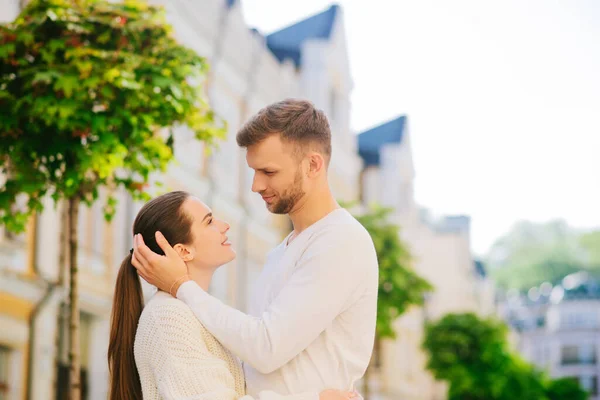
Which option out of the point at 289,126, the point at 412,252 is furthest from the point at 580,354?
the point at 289,126

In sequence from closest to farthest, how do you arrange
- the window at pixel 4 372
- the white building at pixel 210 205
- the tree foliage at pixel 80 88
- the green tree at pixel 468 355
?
the tree foliage at pixel 80 88
the window at pixel 4 372
the white building at pixel 210 205
the green tree at pixel 468 355

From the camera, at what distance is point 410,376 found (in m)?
41.0

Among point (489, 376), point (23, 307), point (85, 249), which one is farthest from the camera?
point (489, 376)

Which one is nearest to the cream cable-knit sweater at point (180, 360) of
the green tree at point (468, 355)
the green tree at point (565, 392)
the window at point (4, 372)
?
the window at point (4, 372)

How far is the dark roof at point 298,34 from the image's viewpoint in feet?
91.7

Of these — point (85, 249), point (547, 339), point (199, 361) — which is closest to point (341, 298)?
point (199, 361)

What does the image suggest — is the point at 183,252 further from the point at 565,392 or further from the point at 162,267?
the point at 565,392

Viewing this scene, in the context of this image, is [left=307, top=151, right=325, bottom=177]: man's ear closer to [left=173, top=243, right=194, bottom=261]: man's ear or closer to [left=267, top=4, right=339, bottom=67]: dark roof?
[left=173, top=243, right=194, bottom=261]: man's ear

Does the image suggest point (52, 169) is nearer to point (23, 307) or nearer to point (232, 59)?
point (23, 307)

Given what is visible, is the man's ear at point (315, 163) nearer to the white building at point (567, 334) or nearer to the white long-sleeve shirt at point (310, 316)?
the white long-sleeve shirt at point (310, 316)

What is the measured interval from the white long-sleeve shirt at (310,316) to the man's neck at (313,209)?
6 centimetres

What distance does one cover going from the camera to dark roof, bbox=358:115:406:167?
1460 inches

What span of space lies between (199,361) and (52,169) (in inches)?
188

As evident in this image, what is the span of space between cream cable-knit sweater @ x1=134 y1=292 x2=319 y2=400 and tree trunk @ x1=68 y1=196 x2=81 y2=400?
4.66 meters
